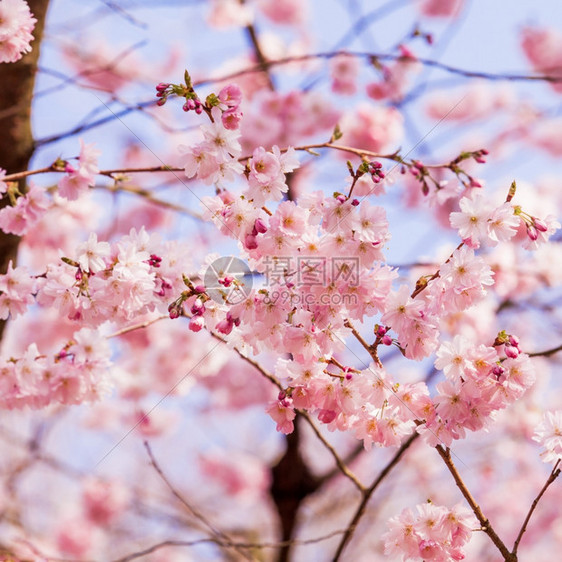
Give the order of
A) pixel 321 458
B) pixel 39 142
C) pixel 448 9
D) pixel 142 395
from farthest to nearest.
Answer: pixel 321 458 → pixel 448 9 → pixel 142 395 → pixel 39 142

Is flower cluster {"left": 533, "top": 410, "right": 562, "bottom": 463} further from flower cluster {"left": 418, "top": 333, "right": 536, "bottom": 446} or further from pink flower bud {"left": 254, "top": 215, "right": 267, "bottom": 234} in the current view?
pink flower bud {"left": 254, "top": 215, "right": 267, "bottom": 234}

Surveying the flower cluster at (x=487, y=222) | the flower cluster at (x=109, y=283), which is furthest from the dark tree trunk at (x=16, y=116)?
the flower cluster at (x=487, y=222)

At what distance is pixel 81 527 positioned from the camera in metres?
5.99

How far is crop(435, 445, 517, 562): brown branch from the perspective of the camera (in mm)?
1463

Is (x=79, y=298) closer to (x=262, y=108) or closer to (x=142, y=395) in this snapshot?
(x=262, y=108)

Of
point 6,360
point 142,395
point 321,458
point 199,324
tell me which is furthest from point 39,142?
point 321,458

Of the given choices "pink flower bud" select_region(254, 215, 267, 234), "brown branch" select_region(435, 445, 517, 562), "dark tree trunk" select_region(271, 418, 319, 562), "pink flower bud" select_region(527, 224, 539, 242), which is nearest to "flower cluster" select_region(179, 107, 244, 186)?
"pink flower bud" select_region(254, 215, 267, 234)

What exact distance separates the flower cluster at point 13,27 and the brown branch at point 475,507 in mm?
1716

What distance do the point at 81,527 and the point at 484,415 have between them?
5.51 metres

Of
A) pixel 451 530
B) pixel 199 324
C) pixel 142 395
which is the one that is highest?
pixel 142 395

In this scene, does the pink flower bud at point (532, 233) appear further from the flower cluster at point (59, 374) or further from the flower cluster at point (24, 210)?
the flower cluster at point (24, 210)

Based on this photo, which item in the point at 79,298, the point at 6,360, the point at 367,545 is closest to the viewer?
the point at 79,298

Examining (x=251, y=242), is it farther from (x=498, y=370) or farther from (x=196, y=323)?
(x=498, y=370)

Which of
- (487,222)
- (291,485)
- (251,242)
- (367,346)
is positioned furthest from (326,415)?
(291,485)
